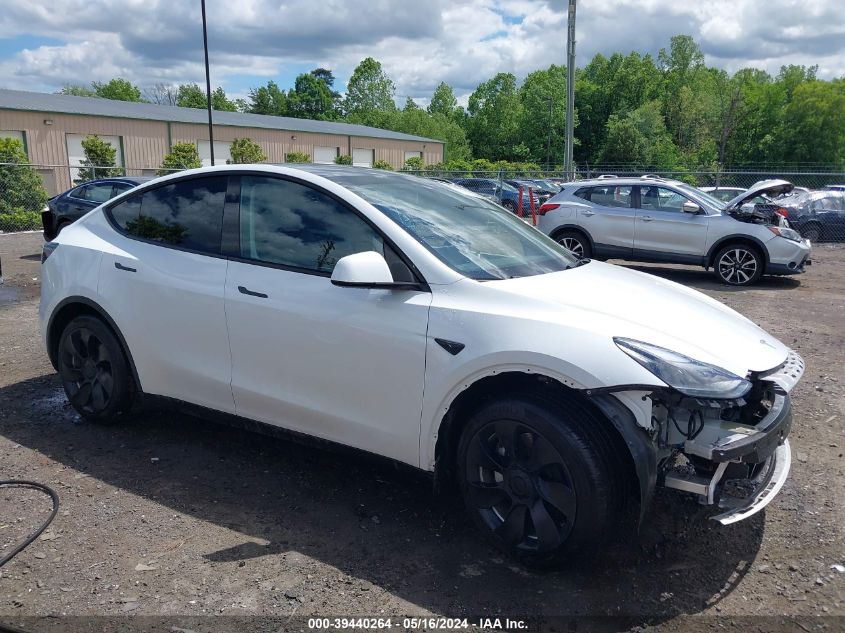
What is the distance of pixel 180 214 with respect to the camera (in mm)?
4281

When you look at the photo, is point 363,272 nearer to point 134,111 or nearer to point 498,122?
point 134,111

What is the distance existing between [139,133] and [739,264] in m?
34.1

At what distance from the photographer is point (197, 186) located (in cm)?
426

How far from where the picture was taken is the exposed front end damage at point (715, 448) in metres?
2.79

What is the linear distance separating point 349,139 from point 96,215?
45.7 metres

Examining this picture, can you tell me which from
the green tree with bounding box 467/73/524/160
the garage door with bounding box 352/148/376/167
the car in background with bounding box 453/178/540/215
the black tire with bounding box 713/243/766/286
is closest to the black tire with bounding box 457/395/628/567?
the black tire with bounding box 713/243/766/286

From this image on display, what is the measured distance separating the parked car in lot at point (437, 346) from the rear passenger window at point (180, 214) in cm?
1

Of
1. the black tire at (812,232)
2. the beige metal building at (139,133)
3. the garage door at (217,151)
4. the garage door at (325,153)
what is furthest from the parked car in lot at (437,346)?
the garage door at (325,153)

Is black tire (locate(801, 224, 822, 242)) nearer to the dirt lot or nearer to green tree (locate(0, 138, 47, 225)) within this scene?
the dirt lot

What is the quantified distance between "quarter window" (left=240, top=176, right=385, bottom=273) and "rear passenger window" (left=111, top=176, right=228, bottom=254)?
22 centimetres

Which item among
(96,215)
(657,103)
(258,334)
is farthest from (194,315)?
(657,103)

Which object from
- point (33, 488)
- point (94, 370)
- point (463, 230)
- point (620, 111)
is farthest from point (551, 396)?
point (620, 111)

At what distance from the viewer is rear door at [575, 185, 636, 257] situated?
1216 cm

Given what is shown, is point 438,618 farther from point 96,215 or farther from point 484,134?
point 484,134
